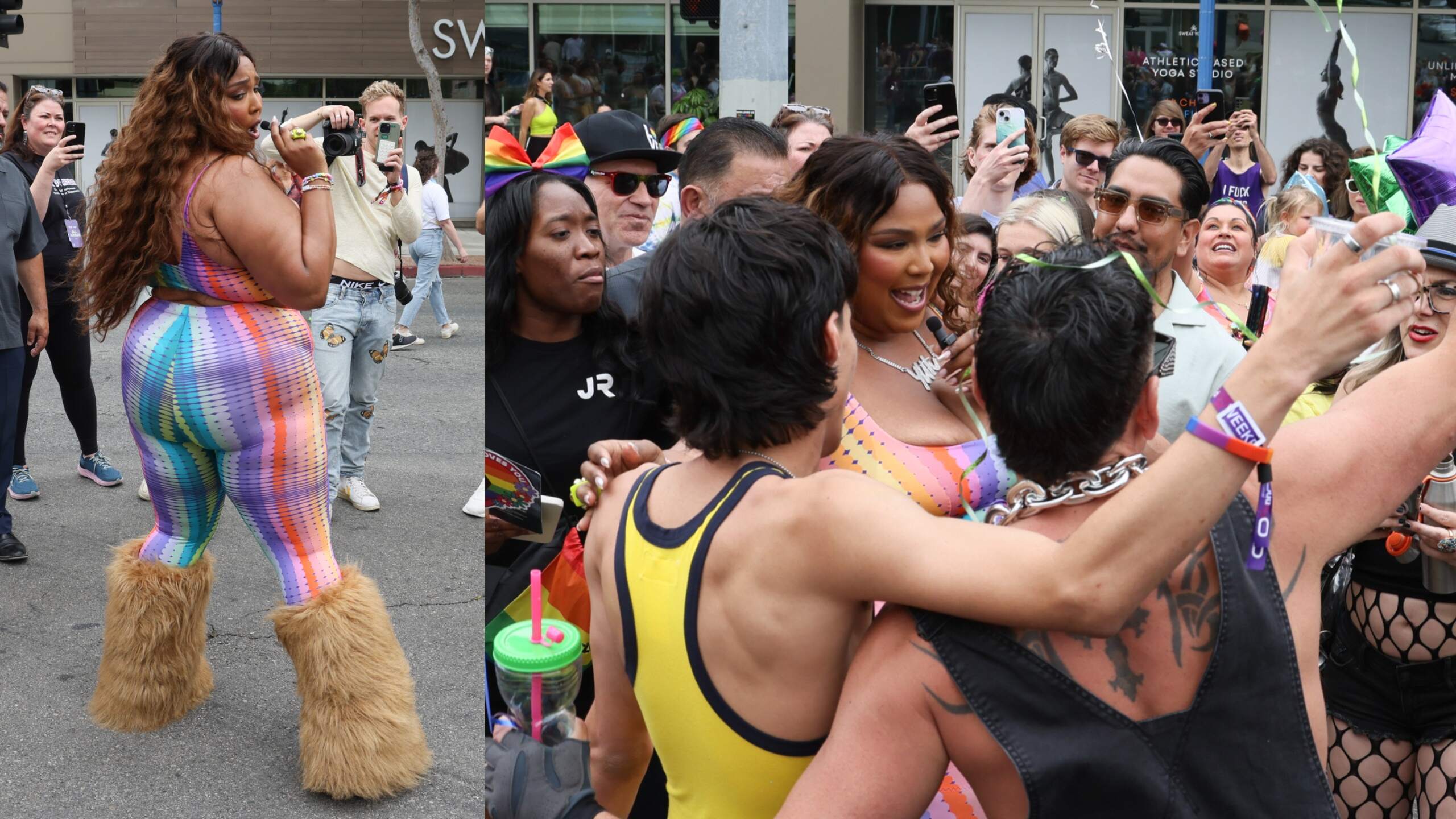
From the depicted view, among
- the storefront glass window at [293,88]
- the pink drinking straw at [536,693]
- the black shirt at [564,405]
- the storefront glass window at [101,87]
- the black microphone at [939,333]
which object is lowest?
the pink drinking straw at [536,693]

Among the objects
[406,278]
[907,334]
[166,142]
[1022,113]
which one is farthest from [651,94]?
[907,334]

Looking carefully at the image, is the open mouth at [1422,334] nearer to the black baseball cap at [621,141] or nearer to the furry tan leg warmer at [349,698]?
the black baseball cap at [621,141]

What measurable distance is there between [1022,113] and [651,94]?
41.6ft

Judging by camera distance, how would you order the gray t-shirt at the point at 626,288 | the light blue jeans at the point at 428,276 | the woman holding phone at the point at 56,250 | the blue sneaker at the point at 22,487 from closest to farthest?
the gray t-shirt at the point at 626,288
the woman holding phone at the point at 56,250
the blue sneaker at the point at 22,487
the light blue jeans at the point at 428,276

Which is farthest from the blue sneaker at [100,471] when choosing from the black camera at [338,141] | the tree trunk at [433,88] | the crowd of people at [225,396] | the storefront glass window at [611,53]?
the storefront glass window at [611,53]

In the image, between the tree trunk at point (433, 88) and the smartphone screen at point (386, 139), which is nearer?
the smartphone screen at point (386, 139)

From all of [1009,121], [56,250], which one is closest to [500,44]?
[1009,121]

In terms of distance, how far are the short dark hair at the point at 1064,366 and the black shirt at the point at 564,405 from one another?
1235 millimetres

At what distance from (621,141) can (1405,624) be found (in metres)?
2.31

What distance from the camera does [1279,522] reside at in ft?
4.72

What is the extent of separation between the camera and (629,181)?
3.54 metres

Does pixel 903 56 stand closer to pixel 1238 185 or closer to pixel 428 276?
pixel 428 276

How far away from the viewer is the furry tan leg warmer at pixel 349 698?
3.57m

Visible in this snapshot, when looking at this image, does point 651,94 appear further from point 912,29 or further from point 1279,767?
point 1279,767
